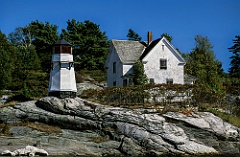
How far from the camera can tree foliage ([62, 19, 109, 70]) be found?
6100cm

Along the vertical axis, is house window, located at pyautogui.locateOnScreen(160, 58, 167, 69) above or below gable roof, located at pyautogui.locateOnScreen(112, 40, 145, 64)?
below

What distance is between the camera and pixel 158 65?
4269 cm

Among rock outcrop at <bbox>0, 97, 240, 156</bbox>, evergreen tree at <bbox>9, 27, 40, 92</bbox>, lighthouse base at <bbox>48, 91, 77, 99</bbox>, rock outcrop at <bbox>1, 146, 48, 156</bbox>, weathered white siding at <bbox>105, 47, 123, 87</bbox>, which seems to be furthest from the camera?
evergreen tree at <bbox>9, 27, 40, 92</bbox>

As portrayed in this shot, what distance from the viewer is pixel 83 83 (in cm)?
4991

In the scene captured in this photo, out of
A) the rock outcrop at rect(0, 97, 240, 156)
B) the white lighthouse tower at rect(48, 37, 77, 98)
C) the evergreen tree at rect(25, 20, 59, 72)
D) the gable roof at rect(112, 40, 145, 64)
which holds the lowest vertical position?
the rock outcrop at rect(0, 97, 240, 156)

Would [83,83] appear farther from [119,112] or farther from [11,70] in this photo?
[119,112]

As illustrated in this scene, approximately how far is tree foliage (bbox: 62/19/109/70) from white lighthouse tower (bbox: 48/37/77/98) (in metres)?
25.4

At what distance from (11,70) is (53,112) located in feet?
57.2

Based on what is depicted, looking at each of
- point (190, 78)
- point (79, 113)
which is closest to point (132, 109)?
point (79, 113)

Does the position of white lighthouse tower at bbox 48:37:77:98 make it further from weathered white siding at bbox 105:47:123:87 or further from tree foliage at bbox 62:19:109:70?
tree foliage at bbox 62:19:109:70

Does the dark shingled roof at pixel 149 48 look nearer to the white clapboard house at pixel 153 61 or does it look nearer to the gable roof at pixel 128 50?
the white clapboard house at pixel 153 61

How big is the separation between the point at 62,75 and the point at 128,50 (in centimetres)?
1211

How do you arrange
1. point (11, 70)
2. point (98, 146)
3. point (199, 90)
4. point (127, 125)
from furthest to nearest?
point (11, 70), point (199, 90), point (127, 125), point (98, 146)

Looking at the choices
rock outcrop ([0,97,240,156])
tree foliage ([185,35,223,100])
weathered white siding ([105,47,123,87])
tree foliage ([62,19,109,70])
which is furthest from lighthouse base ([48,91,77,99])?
tree foliage ([62,19,109,70])
